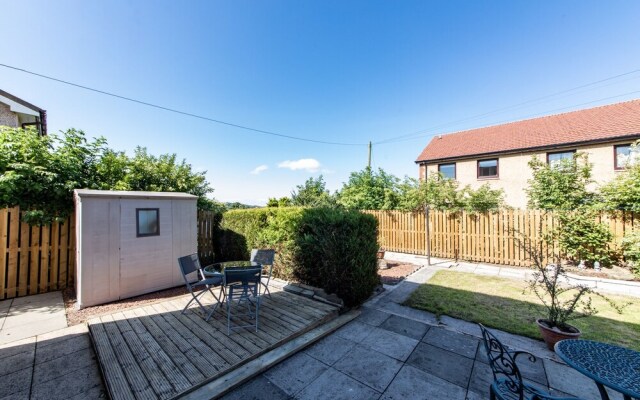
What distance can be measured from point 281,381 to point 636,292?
8445mm

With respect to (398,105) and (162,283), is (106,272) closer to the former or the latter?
(162,283)

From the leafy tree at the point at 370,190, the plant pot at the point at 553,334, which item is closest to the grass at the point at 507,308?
the plant pot at the point at 553,334

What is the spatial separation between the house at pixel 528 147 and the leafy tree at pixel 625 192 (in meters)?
3.22

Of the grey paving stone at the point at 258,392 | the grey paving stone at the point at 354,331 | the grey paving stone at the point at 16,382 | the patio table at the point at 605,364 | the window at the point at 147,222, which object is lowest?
the grey paving stone at the point at 354,331

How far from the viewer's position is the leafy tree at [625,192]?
6379 mm

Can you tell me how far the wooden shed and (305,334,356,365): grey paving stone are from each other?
14.5 feet

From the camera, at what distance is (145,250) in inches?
213

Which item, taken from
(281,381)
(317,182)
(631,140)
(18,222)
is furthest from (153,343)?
(631,140)

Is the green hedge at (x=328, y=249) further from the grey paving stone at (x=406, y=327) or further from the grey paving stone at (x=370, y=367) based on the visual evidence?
the grey paving stone at (x=370, y=367)

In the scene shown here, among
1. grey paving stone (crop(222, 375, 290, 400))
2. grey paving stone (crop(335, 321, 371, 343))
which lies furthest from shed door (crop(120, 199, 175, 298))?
grey paving stone (crop(335, 321, 371, 343))

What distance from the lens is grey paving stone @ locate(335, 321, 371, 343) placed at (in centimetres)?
359

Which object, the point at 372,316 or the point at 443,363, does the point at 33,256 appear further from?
the point at 443,363

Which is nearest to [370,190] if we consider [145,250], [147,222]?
[147,222]

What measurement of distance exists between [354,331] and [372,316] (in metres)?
0.67
